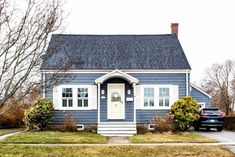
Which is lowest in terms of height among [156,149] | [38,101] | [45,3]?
[156,149]

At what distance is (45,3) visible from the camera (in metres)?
11.0

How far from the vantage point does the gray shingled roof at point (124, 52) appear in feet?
87.9

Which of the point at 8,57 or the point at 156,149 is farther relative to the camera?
the point at 156,149

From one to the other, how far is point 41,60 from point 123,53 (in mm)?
17570

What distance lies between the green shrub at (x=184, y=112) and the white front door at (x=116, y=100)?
3.29 metres

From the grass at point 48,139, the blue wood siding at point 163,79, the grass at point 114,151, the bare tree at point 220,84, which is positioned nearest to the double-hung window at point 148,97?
the blue wood siding at point 163,79

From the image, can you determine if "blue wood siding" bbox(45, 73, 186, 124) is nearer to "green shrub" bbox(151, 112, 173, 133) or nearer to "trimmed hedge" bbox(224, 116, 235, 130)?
"green shrub" bbox(151, 112, 173, 133)

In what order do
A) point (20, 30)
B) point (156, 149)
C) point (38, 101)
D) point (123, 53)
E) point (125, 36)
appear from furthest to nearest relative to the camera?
point (125, 36)
point (123, 53)
point (38, 101)
point (156, 149)
point (20, 30)

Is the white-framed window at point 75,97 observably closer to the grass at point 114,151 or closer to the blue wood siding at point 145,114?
the blue wood siding at point 145,114

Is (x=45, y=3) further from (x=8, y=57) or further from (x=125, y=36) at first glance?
(x=125, y=36)

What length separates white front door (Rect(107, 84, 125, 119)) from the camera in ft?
85.8

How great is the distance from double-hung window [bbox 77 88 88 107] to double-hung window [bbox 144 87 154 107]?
12.5 feet

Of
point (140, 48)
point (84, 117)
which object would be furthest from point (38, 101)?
point (140, 48)

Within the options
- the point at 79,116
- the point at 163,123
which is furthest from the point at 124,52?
the point at 163,123
